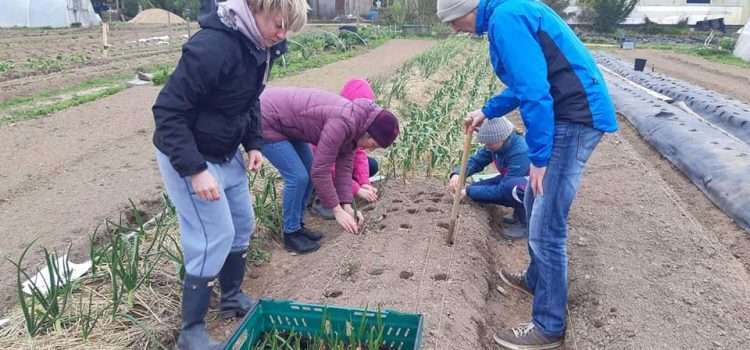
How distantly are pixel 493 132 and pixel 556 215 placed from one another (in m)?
1.05

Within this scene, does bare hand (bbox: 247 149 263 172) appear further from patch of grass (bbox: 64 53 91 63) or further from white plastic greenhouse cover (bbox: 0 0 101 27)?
white plastic greenhouse cover (bbox: 0 0 101 27)

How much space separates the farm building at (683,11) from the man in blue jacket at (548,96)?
27.6 meters

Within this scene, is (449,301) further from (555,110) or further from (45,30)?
(45,30)

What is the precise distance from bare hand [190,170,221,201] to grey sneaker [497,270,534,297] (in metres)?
1.70

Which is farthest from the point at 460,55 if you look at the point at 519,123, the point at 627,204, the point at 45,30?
the point at 45,30

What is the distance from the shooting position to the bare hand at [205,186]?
1.96 meters

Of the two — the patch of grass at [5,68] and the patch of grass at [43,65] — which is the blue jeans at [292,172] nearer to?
the patch of grass at [5,68]

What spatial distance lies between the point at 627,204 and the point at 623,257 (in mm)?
957

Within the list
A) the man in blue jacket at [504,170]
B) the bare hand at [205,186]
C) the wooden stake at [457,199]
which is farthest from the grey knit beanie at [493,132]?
→ the bare hand at [205,186]

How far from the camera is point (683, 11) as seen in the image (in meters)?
27.6

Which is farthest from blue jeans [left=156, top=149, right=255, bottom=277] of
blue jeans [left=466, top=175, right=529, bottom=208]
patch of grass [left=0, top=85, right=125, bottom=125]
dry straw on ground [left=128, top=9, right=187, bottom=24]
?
dry straw on ground [left=128, top=9, right=187, bottom=24]

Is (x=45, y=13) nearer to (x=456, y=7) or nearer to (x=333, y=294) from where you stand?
(x=333, y=294)

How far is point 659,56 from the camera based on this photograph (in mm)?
17172

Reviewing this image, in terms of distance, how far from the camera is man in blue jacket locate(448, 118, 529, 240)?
3293 mm
